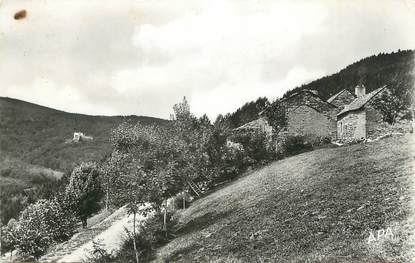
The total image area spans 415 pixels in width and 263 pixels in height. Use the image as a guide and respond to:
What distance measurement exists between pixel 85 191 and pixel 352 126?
66.0ft

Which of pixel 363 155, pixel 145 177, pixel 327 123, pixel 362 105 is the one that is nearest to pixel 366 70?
pixel 327 123

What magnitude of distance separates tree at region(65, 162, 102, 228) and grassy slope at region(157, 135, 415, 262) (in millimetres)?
12453

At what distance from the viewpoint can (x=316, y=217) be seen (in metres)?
11.6

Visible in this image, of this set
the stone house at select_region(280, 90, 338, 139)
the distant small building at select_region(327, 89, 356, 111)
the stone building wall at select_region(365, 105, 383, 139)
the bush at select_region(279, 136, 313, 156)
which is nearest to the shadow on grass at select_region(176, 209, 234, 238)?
the bush at select_region(279, 136, 313, 156)

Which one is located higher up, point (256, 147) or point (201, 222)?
point (256, 147)

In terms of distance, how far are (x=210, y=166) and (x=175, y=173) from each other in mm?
8749

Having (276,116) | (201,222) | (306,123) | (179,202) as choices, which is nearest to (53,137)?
(276,116)

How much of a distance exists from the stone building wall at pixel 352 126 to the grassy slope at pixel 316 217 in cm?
940

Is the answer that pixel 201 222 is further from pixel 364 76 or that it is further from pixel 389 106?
pixel 364 76

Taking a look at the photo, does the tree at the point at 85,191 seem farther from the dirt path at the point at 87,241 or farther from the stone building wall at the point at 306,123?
the stone building wall at the point at 306,123

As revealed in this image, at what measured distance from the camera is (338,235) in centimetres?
979

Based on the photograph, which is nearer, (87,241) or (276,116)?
(87,241)

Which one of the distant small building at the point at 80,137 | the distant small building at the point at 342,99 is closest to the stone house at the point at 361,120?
the distant small building at the point at 342,99

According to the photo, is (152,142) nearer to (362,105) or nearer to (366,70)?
(362,105)
